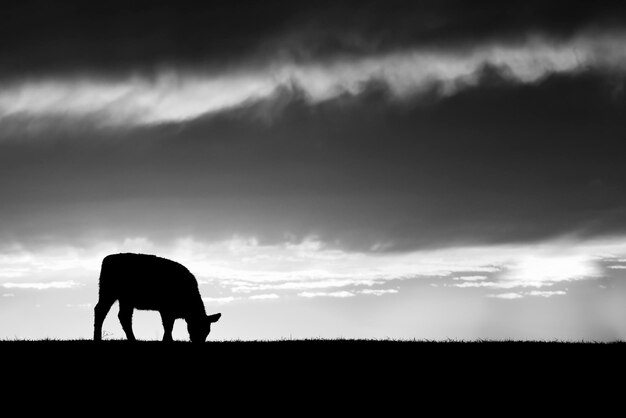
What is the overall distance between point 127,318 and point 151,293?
4.73ft

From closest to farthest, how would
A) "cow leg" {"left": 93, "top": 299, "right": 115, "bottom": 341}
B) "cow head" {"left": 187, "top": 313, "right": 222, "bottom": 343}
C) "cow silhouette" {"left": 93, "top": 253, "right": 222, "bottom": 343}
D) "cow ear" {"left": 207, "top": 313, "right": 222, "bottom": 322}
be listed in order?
1. "cow leg" {"left": 93, "top": 299, "right": 115, "bottom": 341}
2. "cow silhouette" {"left": 93, "top": 253, "right": 222, "bottom": 343}
3. "cow head" {"left": 187, "top": 313, "right": 222, "bottom": 343}
4. "cow ear" {"left": 207, "top": 313, "right": 222, "bottom": 322}

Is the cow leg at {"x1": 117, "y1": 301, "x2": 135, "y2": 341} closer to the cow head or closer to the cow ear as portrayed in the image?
the cow head

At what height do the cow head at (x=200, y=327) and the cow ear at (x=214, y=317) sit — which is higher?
the cow ear at (x=214, y=317)

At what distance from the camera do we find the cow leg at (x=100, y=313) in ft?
88.2

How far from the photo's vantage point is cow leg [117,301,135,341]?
87.0 feet
